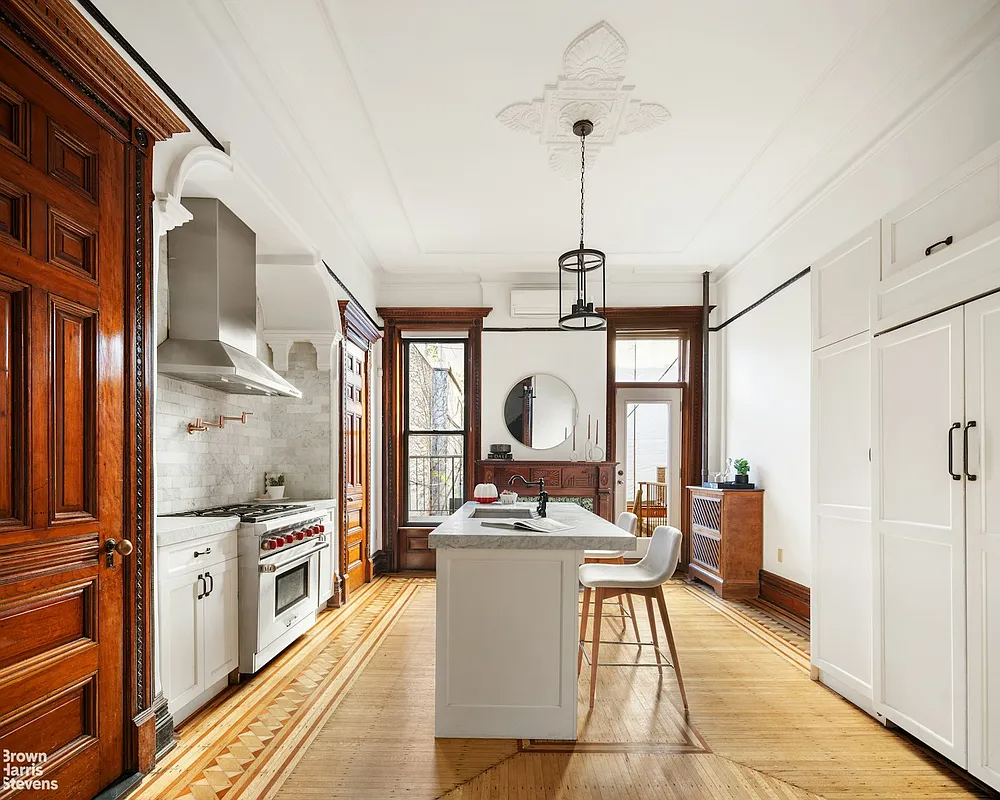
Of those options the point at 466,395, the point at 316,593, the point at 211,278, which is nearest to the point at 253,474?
the point at 316,593

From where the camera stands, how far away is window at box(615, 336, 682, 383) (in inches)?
282

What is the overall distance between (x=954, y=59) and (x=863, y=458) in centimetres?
195

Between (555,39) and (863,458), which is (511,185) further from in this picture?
(863,458)

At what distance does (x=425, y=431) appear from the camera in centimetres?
717

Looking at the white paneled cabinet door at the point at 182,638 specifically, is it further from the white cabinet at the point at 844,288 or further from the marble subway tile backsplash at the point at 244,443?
the white cabinet at the point at 844,288

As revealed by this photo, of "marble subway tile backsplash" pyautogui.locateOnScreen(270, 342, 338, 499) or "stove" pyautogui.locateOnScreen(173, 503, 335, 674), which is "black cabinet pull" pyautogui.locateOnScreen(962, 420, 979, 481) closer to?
"stove" pyautogui.locateOnScreen(173, 503, 335, 674)

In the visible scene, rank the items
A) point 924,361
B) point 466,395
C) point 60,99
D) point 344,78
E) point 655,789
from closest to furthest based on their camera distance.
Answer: point 60,99 < point 655,789 < point 924,361 < point 344,78 < point 466,395

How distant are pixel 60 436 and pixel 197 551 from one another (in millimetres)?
1142

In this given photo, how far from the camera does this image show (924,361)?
2752 mm

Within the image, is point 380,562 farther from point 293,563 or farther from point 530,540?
point 530,540

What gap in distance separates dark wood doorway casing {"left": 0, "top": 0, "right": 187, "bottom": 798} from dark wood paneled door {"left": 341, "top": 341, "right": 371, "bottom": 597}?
2.99 m

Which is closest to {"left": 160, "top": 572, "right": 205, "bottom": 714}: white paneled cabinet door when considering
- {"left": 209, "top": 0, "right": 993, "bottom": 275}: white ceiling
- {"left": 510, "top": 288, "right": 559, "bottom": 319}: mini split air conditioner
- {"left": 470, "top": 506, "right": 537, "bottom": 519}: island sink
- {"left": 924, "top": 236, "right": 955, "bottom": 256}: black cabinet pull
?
{"left": 470, "top": 506, "right": 537, "bottom": 519}: island sink

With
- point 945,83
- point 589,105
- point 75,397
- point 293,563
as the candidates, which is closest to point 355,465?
point 293,563

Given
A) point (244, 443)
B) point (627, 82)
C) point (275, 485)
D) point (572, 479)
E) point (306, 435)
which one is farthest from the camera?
point (572, 479)
